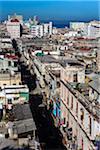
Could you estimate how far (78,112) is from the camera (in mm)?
6500

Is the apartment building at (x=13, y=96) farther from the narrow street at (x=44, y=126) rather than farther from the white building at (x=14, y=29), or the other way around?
the white building at (x=14, y=29)

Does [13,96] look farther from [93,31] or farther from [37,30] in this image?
[37,30]

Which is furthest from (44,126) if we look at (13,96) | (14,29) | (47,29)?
(47,29)

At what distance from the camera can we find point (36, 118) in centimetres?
756

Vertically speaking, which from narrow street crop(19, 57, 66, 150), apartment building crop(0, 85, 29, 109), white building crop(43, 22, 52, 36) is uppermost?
apartment building crop(0, 85, 29, 109)

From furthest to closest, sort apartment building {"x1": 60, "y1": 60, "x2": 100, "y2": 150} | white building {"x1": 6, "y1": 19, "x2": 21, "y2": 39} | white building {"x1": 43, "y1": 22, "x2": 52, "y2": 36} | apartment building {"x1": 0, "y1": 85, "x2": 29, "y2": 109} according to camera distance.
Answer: white building {"x1": 43, "y1": 22, "x2": 52, "y2": 36}, white building {"x1": 6, "y1": 19, "x2": 21, "y2": 39}, apartment building {"x1": 0, "y1": 85, "x2": 29, "y2": 109}, apartment building {"x1": 60, "y1": 60, "x2": 100, "y2": 150}

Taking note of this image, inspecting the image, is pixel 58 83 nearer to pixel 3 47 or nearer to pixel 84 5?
pixel 3 47

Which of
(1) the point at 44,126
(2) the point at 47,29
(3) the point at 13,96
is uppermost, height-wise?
(3) the point at 13,96

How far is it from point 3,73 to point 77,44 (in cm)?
947

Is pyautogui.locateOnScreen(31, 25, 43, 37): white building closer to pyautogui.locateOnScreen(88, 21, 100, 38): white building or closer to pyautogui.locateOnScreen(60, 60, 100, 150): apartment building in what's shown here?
pyautogui.locateOnScreen(88, 21, 100, 38): white building

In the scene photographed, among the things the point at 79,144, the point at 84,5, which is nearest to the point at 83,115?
the point at 79,144

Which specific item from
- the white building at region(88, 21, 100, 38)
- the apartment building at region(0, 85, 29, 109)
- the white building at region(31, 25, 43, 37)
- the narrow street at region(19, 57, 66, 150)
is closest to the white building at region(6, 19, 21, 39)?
the white building at region(31, 25, 43, 37)

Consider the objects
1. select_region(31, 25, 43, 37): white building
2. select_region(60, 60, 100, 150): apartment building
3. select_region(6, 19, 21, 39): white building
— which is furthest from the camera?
select_region(31, 25, 43, 37): white building

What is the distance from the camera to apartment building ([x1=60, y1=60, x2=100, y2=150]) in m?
5.68
